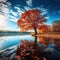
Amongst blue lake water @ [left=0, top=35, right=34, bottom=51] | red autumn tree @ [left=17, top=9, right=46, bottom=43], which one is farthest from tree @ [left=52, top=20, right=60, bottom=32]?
blue lake water @ [left=0, top=35, right=34, bottom=51]

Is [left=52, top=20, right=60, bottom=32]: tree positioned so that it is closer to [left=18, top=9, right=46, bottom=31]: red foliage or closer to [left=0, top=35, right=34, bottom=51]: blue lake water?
[left=18, top=9, right=46, bottom=31]: red foliage

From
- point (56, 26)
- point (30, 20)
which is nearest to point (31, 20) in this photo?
point (30, 20)

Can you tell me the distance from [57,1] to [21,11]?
480 millimetres

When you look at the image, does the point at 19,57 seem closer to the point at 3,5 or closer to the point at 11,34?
the point at 11,34

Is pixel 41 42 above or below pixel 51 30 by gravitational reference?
below

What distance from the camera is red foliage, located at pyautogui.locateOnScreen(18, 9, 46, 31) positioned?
1945 mm

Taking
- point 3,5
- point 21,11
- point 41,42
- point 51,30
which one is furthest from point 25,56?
point 3,5

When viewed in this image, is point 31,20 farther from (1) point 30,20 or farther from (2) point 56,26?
(2) point 56,26

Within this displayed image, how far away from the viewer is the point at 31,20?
1.96m

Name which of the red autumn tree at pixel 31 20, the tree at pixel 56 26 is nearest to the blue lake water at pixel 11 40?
the red autumn tree at pixel 31 20

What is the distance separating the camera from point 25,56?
1887 mm

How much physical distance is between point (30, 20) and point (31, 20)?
0.01m

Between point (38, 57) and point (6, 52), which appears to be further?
point (6, 52)

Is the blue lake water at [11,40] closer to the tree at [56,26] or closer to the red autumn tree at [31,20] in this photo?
the red autumn tree at [31,20]
